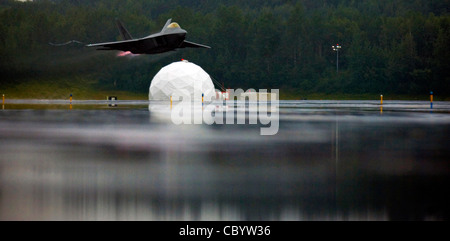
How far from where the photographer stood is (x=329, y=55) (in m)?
112

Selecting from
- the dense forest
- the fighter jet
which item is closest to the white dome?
the dense forest

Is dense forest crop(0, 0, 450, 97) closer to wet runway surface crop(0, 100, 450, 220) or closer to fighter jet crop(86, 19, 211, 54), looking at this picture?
fighter jet crop(86, 19, 211, 54)

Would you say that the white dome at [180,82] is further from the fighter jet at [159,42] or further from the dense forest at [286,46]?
the fighter jet at [159,42]

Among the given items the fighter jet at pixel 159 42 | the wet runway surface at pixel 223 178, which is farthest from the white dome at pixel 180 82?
the wet runway surface at pixel 223 178

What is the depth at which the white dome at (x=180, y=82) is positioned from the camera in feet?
214

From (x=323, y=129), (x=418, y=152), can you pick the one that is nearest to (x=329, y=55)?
(x=323, y=129)

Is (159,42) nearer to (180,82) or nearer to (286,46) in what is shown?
(180,82)

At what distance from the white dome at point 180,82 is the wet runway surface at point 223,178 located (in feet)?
154

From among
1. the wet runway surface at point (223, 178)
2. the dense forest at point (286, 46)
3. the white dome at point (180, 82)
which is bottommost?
the wet runway surface at point (223, 178)

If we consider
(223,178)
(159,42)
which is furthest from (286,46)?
(223,178)

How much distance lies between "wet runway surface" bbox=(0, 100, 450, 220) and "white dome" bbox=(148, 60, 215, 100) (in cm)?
4702

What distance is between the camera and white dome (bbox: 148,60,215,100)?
65.4m

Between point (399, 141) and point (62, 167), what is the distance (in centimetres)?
1059

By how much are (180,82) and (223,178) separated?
5558 centimetres
